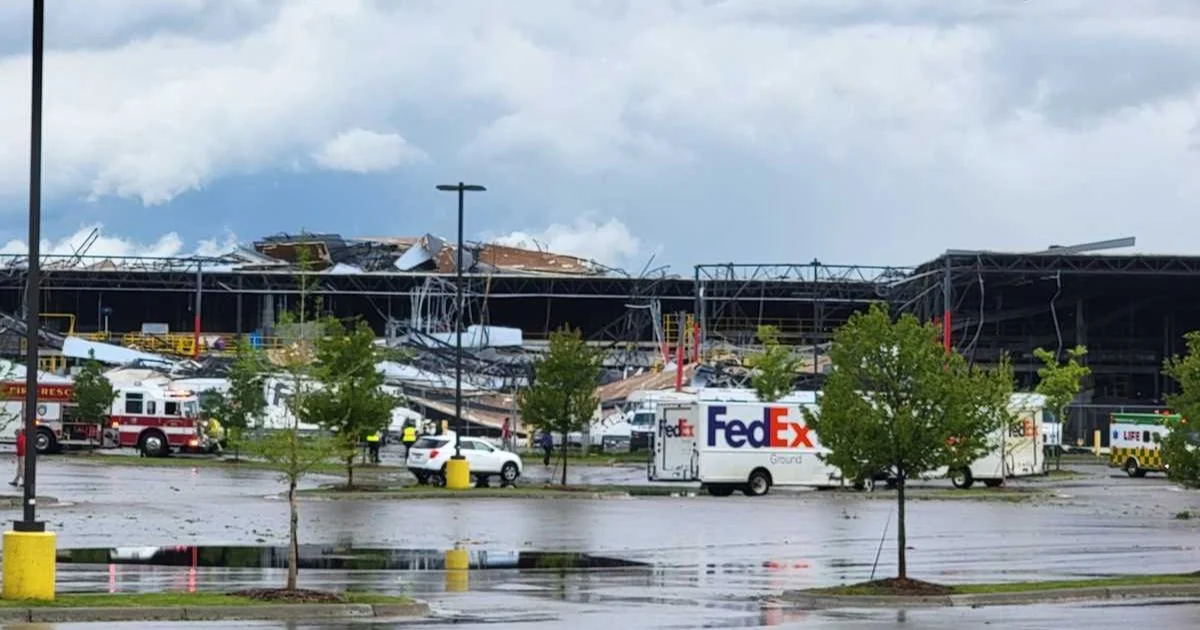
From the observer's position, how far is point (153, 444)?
241 feet

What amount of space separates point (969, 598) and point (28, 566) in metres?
11.4

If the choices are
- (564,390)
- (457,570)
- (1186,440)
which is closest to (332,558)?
(457,570)

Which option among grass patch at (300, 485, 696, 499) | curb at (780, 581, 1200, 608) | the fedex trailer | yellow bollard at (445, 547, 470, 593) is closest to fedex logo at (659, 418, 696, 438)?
the fedex trailer

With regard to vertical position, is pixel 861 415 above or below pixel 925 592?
above

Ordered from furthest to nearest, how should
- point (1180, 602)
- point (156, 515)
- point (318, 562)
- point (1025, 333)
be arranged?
point (1025, 333)
point (156, 515)
point (318, 562)
point (1180, 602)

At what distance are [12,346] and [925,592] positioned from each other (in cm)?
8393

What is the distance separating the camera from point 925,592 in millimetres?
23922

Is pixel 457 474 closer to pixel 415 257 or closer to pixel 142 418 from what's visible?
pixel 142 418

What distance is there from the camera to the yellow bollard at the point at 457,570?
2500 centimetres

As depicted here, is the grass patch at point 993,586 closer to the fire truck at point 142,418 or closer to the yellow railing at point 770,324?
the fire truck at point 142,418

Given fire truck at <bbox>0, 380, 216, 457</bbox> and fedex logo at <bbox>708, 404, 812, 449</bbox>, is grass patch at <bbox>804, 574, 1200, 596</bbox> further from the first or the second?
fire truck at <bbox>0, 380, 216, 457</bbox>

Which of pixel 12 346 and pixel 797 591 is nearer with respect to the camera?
pixel 797 591

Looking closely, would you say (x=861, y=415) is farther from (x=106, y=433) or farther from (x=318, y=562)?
(x=106, y=433)

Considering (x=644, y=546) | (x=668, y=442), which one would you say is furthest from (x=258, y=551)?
(x=668, y=442)
